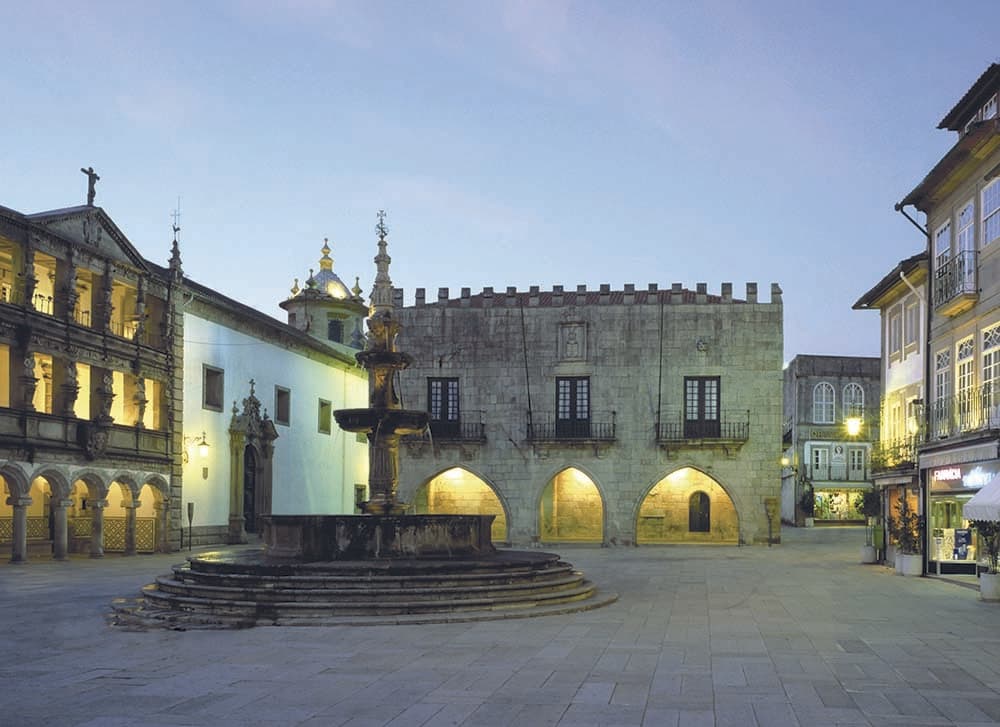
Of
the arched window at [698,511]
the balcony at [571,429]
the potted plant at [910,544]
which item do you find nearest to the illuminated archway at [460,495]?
the balcony at [571,429]

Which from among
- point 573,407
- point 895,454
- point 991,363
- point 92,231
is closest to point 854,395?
point 573,407

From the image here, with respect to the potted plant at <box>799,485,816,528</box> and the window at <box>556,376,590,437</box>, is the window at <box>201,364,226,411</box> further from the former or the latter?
the potted plant at <box>799,485,816,528</box>

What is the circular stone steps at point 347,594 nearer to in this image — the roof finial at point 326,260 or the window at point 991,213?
the window at point 991,213

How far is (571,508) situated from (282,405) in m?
12.0

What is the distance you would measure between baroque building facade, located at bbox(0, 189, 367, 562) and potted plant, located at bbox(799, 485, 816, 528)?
3337cm

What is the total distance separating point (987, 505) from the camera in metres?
18.0

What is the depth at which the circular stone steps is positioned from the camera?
1450 centimetres

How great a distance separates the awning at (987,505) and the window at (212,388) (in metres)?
24.6

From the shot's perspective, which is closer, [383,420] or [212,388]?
[383,420]

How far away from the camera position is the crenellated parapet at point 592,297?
40.1 m

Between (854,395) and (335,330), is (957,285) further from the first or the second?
(854,395)

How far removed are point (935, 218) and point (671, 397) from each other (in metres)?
15.2

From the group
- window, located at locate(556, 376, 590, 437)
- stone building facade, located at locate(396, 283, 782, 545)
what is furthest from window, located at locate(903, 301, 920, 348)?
window, located at locate(556, 376, 590, 437)

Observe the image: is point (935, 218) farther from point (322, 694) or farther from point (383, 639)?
point (322, 694)
